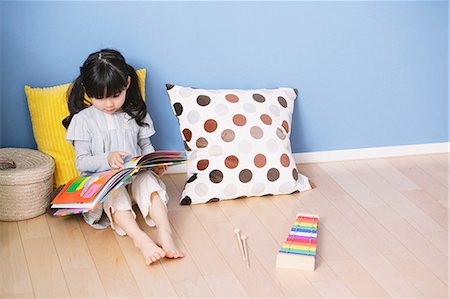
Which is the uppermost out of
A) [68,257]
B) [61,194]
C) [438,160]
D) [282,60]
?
[282,60]

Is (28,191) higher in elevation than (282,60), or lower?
lower

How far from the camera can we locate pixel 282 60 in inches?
106

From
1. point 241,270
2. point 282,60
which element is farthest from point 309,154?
point 241,270

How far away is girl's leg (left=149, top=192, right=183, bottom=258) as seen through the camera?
212 centimetres

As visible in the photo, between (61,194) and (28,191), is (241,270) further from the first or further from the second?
(28,191)

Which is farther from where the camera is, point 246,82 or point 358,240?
point 246,82

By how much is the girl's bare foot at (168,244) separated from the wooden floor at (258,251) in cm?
2

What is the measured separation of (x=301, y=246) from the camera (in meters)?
2.14

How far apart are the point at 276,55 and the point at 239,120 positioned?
0.31 m

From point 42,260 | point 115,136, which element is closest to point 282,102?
point 115,136

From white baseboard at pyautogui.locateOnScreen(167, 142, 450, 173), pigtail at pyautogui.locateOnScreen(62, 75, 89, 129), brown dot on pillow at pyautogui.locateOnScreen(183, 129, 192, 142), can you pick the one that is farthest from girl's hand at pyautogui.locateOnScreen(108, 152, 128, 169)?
white baseboard at pyautogui.locateOnScreen(167, 142, 450, 173)

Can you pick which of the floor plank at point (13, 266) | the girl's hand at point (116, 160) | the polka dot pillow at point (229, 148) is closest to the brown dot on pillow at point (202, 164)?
the polka dot pillow at point (229, 148)

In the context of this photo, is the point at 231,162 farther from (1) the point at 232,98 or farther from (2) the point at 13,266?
(2) the point at 13,266

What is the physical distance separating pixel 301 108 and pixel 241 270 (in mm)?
907
